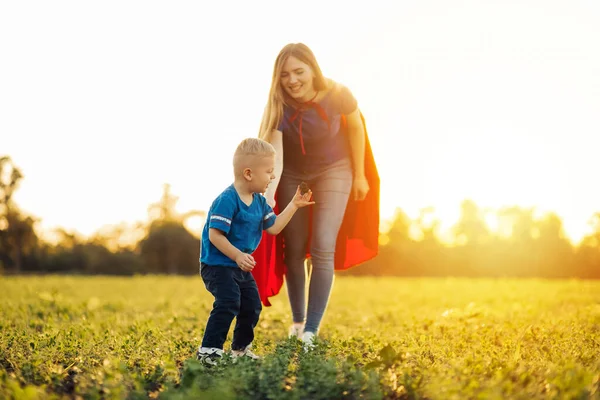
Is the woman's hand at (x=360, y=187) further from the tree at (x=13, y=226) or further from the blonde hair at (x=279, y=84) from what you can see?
the tree at (x=13, y=226)

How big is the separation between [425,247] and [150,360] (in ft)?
104

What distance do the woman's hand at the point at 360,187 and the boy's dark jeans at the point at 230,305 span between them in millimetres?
1645

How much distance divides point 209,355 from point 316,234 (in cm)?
169

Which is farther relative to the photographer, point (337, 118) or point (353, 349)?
point (337, 118)

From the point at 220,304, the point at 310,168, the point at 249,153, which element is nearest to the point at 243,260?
the point at 220,304

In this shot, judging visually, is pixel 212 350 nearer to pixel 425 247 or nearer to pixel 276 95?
pixel 276 95

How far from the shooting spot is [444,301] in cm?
1031

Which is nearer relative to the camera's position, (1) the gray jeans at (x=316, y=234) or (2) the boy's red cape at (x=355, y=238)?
(1) the gray jeans at (x=316, y=234)

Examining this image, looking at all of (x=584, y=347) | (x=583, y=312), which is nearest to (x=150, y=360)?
(x=584, y=347)

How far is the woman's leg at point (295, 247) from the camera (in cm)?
551

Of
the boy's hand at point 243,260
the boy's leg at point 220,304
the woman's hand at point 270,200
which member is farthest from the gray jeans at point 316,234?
the boy's hand at point 243,260

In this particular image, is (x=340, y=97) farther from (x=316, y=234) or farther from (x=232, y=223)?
(x=232, y=223)

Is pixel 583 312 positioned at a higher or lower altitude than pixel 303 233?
lower

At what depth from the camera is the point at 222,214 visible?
4.14 metres
